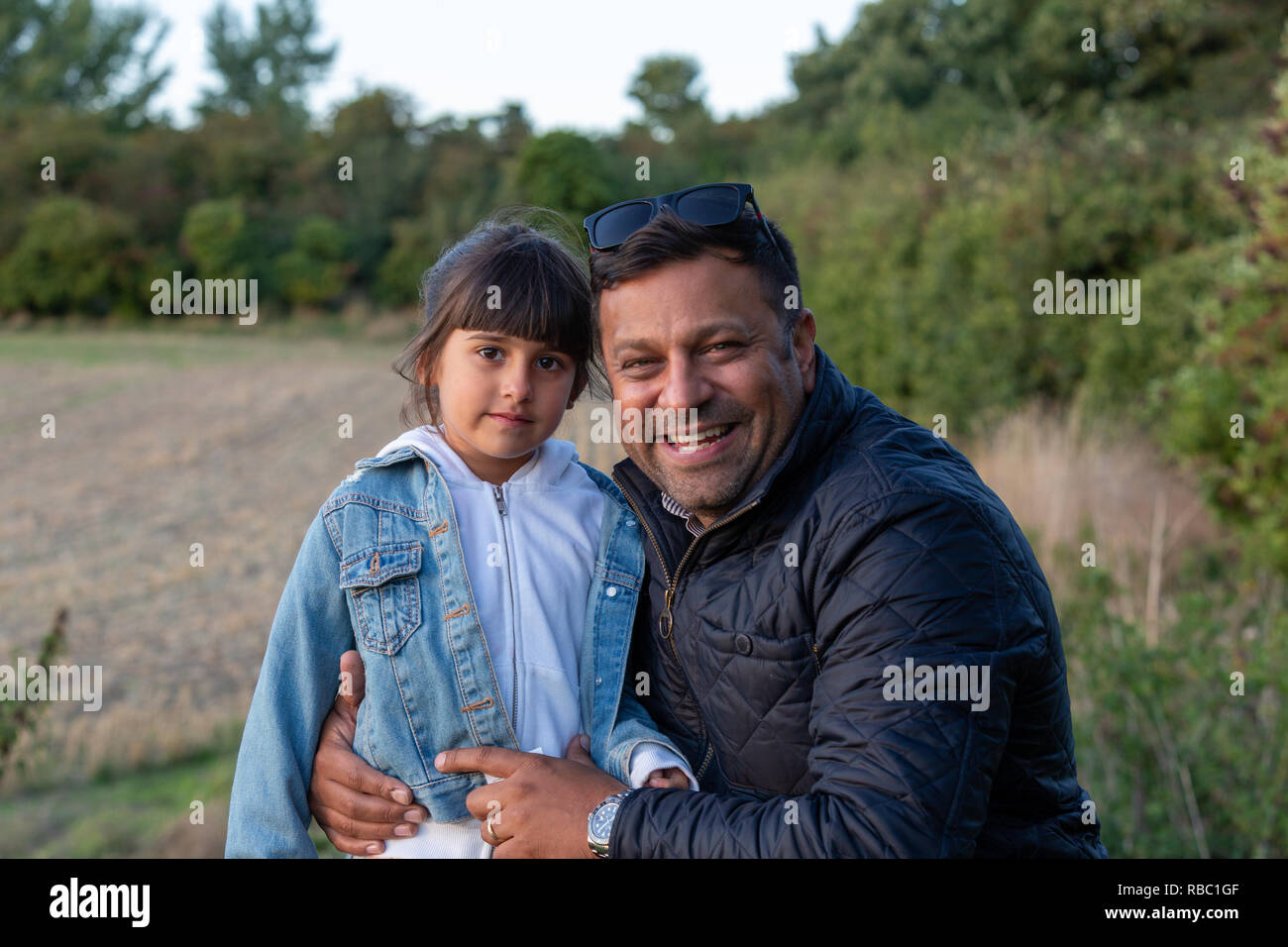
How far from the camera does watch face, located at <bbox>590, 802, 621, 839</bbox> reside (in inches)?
80.0

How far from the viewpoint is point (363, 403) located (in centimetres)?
2900

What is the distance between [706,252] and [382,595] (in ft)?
3.34

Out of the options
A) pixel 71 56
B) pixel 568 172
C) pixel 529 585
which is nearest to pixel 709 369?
pixel 529 585

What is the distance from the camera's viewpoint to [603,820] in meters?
2.05

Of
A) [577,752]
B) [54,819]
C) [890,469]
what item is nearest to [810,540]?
[890,469]

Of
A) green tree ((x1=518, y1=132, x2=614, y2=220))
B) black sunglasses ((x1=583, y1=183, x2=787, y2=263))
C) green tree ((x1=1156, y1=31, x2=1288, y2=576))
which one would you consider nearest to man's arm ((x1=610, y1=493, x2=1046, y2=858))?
black sunglasses ((x1=583, y1=183, x2=787, y2=263))

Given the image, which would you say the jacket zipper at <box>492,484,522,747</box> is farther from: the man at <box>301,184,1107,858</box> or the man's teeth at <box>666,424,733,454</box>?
the man's teeth at <box>666,424,733,454</box>

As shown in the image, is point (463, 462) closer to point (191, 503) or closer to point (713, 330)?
point (713, 330)

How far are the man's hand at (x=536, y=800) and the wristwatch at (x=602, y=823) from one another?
1 centimetres

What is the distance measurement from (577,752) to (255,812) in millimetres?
690

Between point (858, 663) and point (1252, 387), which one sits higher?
point (1252, 387)

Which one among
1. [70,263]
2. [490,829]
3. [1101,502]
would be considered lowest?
[490,829]

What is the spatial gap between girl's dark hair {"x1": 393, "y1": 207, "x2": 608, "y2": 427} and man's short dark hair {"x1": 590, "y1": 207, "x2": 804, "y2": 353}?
0.20 m
